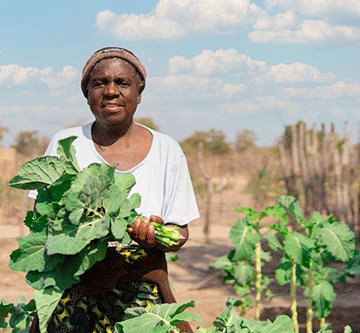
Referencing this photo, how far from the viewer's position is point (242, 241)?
4668 millimetres

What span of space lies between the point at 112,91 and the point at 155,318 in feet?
2.98

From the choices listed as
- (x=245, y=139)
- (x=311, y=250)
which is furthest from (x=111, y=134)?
(x=245, y=139)

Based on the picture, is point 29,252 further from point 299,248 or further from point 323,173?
point 323,173

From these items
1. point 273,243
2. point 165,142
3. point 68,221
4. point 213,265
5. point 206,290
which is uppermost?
point 165,142

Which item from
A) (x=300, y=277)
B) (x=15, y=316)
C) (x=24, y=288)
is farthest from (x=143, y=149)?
(x=24, y=288)

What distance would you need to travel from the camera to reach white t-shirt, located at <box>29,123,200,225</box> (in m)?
2.63

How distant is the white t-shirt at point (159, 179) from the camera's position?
8.62 feet

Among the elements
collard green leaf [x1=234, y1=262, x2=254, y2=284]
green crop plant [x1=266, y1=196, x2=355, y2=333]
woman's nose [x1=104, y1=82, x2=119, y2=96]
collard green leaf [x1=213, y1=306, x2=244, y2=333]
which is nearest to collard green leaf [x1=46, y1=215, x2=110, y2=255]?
woman's nose [x1=104, y1=82, x2=119, y2=96]

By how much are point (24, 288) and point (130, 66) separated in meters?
5.72

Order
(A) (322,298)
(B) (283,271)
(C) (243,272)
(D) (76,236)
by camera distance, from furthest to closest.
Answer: (C) (243,272) → (A) (322,298) → (B) (283,271) → (D) (76,236)

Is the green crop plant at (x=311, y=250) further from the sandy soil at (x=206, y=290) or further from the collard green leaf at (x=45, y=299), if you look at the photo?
the collard green leaf at (x=45, y=299)

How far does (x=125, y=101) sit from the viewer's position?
2600 mm

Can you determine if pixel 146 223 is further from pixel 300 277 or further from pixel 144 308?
pixel 300 277

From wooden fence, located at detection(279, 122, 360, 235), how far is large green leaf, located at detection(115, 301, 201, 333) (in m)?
7.31
